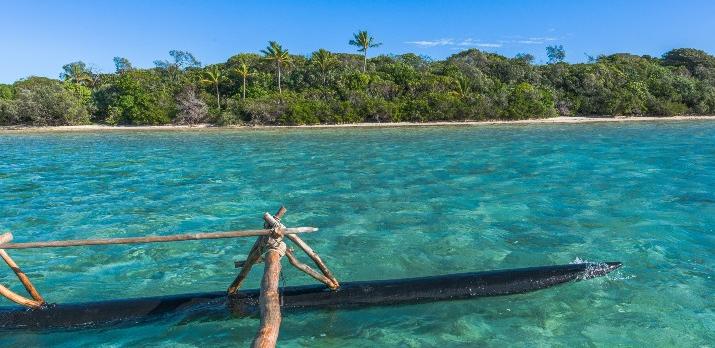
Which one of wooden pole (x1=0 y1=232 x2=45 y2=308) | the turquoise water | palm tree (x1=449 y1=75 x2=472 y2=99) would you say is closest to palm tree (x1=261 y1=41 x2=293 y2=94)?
palm tree (x1=449 y1=75 x2=472 y2=99)

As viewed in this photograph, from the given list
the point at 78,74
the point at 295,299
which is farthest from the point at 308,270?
the point at 78,74

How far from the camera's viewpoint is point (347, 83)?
54688 millimetres

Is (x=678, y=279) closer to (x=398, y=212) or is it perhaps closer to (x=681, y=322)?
(x=681, y=322)

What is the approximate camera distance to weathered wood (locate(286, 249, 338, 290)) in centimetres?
562

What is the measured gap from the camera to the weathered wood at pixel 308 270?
562 centimetres

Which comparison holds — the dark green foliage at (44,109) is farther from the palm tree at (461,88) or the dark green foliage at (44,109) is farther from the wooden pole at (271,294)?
the wooden pole at (271,294)

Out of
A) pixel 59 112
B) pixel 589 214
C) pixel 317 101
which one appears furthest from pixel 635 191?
pixel 59 112

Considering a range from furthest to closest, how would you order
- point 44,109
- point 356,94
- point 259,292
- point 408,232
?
1. point 356,94
2. point 44,109
3. point 408,232
4. point 259,292

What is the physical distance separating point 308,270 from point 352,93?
4724cm

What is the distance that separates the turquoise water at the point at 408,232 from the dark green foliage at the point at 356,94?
94.1 ft

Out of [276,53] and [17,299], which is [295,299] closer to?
[17,299]

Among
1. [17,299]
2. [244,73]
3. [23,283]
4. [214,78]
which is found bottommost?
[17,299]

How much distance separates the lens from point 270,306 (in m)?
4.30

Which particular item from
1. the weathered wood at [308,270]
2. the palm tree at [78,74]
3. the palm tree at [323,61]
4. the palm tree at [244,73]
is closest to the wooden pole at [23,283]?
the weathered wood at [308,270]
